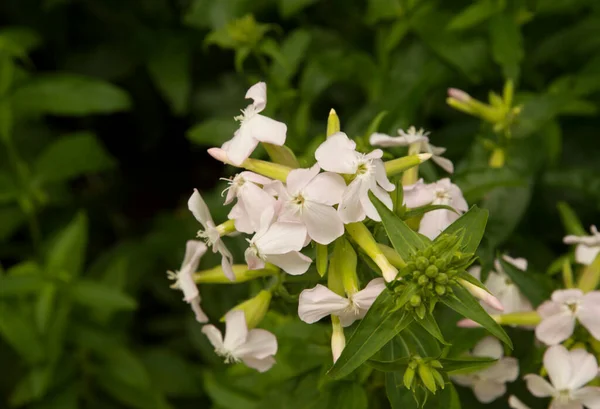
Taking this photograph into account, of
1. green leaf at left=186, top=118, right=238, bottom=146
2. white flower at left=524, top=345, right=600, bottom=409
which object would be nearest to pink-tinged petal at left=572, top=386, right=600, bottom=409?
white flower at left=524, top=345, right=600, bottom=409

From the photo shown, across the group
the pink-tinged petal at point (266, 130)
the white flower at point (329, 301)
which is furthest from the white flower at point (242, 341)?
the pink-tinged petal at point (266, 130)

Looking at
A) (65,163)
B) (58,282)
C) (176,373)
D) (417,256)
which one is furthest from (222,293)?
(417,256)

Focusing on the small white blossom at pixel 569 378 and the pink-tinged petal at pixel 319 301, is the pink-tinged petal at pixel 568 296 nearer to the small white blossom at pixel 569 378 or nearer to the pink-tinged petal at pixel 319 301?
the small white blossom at pixel 569 378

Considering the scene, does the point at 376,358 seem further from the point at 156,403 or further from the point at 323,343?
the point at 156,403

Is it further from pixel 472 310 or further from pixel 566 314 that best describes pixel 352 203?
pixel 566 314

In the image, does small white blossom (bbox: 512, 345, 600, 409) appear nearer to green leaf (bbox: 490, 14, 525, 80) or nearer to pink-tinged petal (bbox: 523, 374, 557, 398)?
pink-tinged petal (bbox: 523, 374, 557, 398)
